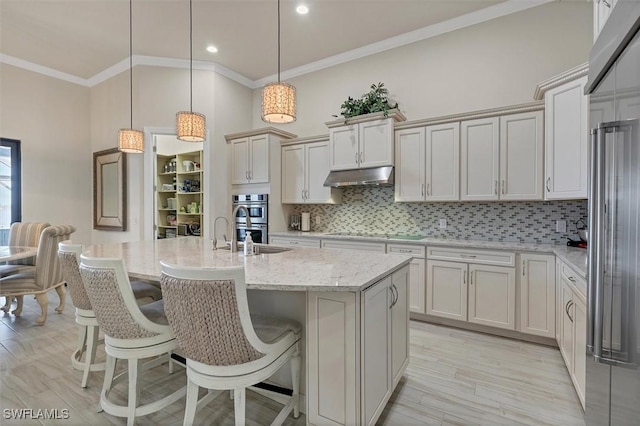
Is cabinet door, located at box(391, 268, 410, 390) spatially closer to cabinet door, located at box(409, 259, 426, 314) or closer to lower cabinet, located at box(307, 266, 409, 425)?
lower cabinet, located at box(307, 266, 409, 425)

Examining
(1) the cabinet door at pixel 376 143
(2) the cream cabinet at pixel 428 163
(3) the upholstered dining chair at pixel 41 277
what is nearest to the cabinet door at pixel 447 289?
(2) the cream cabinet at pixel 428 163

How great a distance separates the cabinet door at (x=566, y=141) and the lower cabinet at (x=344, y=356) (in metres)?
2.08

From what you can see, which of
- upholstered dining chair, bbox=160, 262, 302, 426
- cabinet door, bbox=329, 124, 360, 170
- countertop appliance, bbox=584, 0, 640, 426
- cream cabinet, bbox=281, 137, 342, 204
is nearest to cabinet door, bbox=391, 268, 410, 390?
upholstered dining chair, bbox=160, 262, 302, 426

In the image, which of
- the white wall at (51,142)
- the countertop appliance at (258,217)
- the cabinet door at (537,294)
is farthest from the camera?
the white wall at (51,142)

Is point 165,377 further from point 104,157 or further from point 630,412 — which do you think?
point 104,157

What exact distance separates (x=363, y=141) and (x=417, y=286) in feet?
6.13

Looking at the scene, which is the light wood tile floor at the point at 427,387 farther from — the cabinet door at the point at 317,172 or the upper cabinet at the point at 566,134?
the cabinet door at the point at 317,172

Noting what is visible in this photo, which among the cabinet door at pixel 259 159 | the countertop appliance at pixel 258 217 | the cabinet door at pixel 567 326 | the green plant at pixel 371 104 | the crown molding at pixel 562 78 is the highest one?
the green plant at pixel 371 104

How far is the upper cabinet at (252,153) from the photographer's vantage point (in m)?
4.41

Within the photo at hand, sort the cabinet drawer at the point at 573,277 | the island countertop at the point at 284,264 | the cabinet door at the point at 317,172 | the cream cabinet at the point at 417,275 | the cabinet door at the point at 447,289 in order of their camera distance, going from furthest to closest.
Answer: the cabinet door at the point at 317,172 → the cream cabinet at the point at 417,275 → the cabinet door at the point at 447,289 → the cabinet drawer at the point at 573,277 → the island countertop at the point at 284,264

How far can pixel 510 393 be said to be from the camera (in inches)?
81.8

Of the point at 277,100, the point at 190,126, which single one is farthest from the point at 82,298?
the point at 277,100

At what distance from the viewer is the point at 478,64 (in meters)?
3.52

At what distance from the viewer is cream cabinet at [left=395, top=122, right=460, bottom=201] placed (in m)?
3.34
